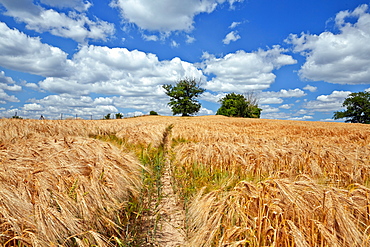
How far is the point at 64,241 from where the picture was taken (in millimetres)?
2395

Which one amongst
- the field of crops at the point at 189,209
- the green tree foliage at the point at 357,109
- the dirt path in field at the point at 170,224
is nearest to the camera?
the field of crops at the point at 189,209

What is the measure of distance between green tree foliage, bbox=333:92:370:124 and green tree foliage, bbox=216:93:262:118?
1128 inches

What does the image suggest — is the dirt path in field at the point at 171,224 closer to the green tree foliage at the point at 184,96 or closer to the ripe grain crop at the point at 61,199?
the ripe grain crop at the point at 61,199

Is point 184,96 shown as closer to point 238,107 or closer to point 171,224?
point 238,107

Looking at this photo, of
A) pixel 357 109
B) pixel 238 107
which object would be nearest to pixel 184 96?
pixel 238 107

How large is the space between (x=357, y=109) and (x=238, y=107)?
4001 cm

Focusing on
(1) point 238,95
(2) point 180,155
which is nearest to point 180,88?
(1) point 238,95

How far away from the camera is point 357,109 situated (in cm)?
6638

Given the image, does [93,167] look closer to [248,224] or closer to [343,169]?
[248,224]

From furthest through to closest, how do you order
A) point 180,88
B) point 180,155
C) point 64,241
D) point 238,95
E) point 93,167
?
point 238,95, point 180,88, point 180,155, point 93,167, point 64,241

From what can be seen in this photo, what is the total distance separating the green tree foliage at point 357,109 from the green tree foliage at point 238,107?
94.0ft

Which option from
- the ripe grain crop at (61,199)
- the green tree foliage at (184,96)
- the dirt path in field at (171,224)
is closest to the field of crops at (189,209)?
the ripe grain crop at (61,199)

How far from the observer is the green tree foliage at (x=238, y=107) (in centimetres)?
7468

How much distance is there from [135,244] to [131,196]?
1362 millimetres
